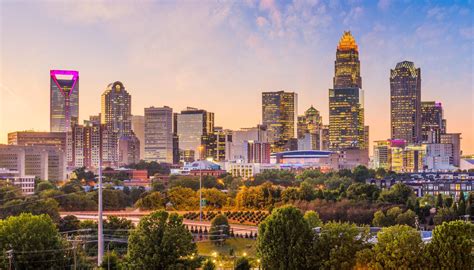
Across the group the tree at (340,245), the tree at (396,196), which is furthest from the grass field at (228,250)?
the tree at (396,196)

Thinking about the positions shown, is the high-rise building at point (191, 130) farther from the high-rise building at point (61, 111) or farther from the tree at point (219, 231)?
the tree at point (219, 231)

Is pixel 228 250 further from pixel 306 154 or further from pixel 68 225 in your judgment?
pixel 306 154

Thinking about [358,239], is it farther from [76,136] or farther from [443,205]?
[76,136]

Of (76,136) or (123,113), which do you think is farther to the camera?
(123,113)

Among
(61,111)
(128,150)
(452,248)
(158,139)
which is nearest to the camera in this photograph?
(452,248)

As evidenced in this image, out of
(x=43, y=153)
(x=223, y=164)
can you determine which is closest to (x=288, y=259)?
(x=43, y=153)

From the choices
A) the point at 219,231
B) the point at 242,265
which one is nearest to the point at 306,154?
the point at 219,231

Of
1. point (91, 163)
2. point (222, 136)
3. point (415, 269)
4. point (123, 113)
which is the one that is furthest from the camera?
point (123, 113)
